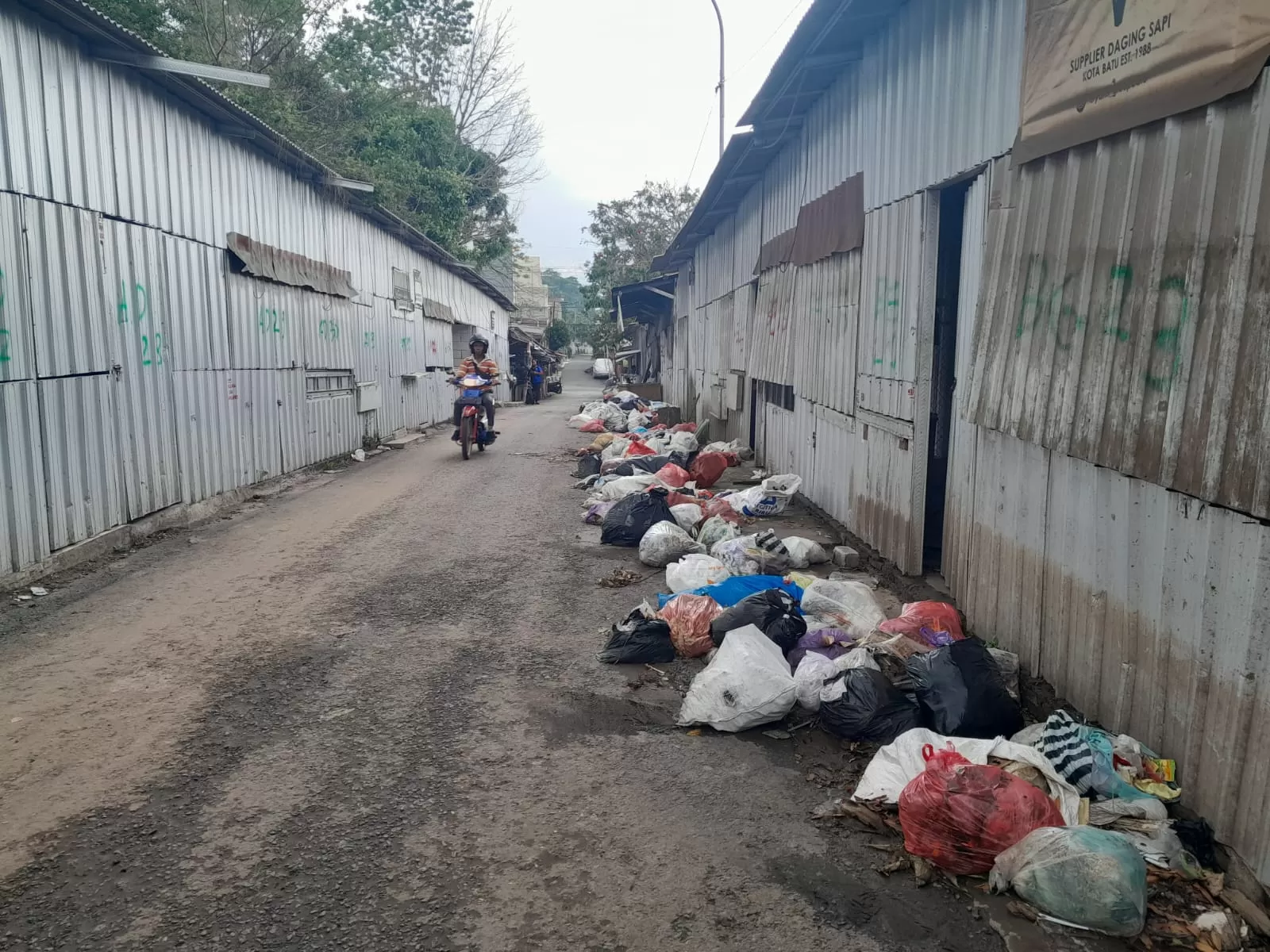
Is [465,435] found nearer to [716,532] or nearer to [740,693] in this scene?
[716,532]

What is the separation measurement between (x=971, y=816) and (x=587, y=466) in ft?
30.1

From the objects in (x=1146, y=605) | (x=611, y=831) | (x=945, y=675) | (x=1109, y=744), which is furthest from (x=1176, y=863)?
(x=611, y=831)

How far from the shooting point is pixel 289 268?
11.5 metres

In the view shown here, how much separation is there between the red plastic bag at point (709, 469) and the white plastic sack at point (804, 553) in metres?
3.58

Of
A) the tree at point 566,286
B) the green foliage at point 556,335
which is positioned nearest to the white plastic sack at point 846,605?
the green foliage at point 556,335

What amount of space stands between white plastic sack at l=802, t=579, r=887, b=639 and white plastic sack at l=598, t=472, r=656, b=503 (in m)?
4.06

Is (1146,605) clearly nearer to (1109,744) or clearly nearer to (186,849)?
(1109,744)

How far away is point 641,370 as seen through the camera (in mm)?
34375

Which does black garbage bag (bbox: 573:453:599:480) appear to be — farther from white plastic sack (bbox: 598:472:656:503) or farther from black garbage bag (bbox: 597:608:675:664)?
black garbage bag (bbox: 597:608:675:664)

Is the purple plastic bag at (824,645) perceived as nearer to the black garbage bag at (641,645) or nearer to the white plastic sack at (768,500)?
the black garbage bag at (641,645)

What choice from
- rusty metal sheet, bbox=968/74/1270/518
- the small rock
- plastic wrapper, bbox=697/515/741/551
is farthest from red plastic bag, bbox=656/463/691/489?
rusty metal sheet, bbox=968/74/1270/518

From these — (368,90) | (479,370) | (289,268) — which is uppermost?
(368,90)

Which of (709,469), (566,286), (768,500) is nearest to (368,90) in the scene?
(709,469)

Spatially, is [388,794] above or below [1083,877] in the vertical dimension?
below
